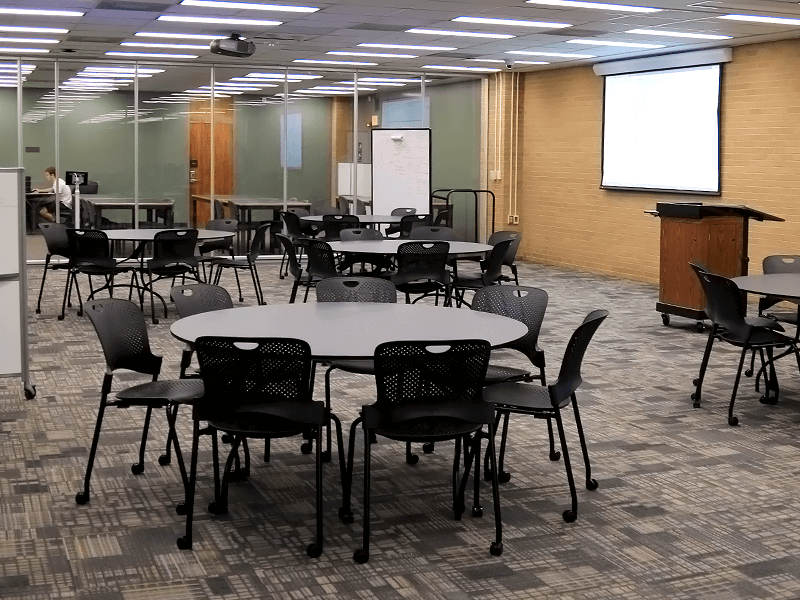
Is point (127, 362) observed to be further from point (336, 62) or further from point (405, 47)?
point (336, 62)

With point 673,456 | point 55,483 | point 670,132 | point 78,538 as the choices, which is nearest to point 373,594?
point 78,538

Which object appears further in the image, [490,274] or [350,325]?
[490,274]

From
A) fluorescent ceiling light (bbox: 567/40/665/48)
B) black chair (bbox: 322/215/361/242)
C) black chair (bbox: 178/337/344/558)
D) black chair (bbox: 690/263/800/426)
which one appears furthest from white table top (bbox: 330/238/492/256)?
black chair (bbox: 178/337/344/558)

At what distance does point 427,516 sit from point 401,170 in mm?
11250

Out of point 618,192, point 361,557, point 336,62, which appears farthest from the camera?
point 336,62

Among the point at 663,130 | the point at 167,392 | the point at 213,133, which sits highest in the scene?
the point at 213,133

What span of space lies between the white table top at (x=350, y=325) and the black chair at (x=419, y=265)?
10.6 feet

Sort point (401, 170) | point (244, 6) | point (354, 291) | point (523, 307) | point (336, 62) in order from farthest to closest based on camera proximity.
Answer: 1. point (401, 170)
2. point (336, 62)
3. point (244, 6)
4. point (354, 291)
5. point (523, 307)

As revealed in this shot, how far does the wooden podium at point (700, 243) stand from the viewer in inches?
353

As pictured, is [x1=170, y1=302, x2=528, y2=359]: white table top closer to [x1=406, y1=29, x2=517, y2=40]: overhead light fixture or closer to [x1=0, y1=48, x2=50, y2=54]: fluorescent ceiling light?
[x1=406, y1=29, x2=517, y2=40]: overhead light fixture

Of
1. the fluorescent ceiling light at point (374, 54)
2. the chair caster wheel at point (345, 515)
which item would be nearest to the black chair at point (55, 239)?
the fluorescent ceiling light at point (374, 54)

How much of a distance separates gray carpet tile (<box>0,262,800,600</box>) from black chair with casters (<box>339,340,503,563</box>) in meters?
0.27

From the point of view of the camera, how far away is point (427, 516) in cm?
432

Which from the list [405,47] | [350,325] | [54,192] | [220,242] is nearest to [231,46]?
[220,242]
